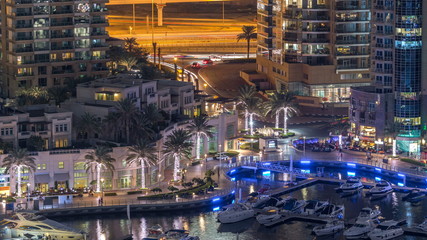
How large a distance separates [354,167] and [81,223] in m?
39.6

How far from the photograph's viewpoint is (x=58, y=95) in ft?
546

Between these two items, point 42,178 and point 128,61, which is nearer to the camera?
point 42,178

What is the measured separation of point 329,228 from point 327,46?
2837 inches

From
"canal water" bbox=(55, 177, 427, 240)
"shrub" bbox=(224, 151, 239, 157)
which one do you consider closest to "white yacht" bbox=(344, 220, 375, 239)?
"canal water" bbox=(55, 177, 427, 240)

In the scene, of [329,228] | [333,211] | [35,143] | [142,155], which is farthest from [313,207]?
[35,143]

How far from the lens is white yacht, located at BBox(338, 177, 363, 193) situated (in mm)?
144000

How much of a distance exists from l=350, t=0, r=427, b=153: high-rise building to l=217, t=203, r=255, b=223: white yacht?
115ft

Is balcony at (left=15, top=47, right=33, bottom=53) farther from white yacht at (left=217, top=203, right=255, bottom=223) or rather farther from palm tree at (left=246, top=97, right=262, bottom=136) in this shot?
white yacht at (left=217, top=203, right=255, bottom=223)

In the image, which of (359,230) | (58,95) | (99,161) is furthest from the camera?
(58,95)

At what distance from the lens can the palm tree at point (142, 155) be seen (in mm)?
139500

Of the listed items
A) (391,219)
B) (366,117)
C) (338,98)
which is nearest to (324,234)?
(391,219)

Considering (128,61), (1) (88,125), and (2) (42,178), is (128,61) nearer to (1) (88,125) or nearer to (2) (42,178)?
(1) (88,125)

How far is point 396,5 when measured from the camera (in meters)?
162

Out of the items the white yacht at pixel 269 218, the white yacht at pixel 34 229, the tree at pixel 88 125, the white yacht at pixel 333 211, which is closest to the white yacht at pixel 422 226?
the white yacht at pixel 333 211
